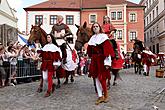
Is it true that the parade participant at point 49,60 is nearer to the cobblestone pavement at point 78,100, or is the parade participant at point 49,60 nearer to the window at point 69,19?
the cobblestone pavement at point 78,100

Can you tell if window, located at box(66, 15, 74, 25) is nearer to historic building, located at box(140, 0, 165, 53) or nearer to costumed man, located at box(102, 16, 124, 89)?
historic building, located at box(140, 0, 165, 53)

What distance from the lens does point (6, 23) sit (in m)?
31.9

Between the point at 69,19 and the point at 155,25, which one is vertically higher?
the point at 69,19

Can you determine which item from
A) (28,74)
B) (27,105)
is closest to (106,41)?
(27,105)

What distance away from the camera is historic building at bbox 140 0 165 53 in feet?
187

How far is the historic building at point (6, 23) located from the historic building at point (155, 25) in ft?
99.5

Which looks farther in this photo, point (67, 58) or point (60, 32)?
point (67, 58)

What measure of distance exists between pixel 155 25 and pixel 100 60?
58.2 meters

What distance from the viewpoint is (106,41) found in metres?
8.74

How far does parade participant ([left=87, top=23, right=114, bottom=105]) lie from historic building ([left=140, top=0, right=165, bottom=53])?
47.9 m

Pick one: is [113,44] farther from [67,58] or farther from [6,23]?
[6,23]

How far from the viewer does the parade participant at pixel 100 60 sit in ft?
28.6

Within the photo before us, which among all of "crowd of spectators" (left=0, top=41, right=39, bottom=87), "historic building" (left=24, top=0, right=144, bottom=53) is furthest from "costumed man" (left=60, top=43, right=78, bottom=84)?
A: "historic building" (left=24, top=0, right=144, bottom=53)

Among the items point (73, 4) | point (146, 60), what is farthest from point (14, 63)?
point (73, 4)
